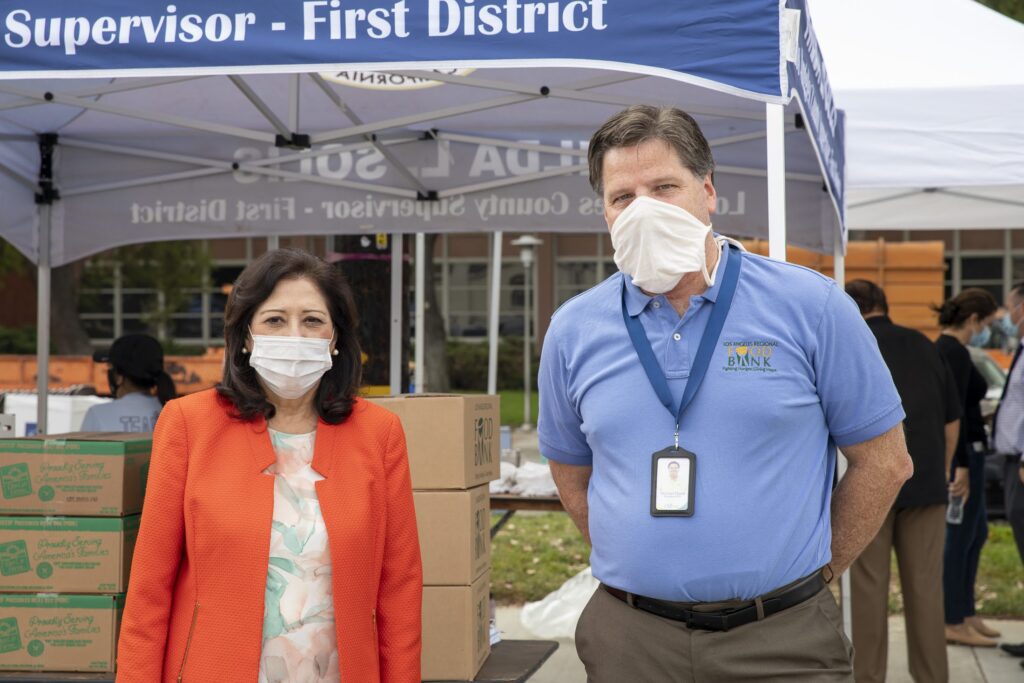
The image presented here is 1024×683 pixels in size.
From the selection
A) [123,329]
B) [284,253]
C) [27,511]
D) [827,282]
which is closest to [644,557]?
[827,282]

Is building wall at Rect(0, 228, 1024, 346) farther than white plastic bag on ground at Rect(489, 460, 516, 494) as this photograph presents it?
Yes

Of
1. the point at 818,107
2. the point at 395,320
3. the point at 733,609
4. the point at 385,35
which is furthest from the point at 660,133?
the point at 395,320

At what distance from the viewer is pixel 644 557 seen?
223 cm

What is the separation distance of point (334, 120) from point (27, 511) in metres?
3.53

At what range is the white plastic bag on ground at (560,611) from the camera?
6930 millimetres

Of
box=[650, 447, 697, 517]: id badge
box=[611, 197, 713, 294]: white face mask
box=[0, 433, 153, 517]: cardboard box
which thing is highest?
box=[611, 197, 713, 294]: white face mask

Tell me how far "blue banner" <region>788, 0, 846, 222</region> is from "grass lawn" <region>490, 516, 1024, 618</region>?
3.59 meters

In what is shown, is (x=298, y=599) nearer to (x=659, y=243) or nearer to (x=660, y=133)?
(x=659, y=243)

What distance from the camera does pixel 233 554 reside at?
2.59 m

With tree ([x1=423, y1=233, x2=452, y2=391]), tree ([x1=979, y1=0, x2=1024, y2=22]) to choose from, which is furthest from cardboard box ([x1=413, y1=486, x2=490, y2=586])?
tree ([x1=979, y1=0, x2=1024, y2=22])

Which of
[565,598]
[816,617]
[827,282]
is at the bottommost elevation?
[565,598]

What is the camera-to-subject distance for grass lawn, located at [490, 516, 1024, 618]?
7.94 metres

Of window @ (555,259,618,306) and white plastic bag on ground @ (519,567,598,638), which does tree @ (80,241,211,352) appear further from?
white plastic bag on ground @ (519,567,598,638)

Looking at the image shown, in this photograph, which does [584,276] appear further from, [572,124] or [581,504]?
[581,504]
